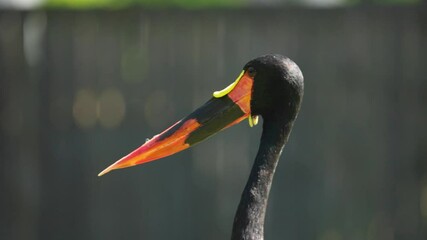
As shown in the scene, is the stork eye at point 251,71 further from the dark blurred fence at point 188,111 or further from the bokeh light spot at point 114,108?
the bokeh light spot at point 114,108

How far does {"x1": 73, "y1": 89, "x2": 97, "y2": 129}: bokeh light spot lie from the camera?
8516mm

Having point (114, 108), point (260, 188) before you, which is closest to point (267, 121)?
point (260, 188)

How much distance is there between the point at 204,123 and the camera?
5.32 m

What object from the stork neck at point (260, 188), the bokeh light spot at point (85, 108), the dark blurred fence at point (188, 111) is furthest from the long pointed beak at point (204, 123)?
the bokeh light spot at point (85, 108)

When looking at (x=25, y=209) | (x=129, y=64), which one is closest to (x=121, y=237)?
(x=25, y=209)

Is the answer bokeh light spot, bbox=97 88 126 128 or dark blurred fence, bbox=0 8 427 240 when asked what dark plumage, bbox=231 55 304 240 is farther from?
bokeh light spot, bbox=97 88 126 128

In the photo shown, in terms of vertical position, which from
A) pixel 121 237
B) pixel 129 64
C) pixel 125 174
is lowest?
pixel 121 237

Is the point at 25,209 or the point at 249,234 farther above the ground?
the point at 249,234

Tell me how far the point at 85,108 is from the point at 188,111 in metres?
0.83

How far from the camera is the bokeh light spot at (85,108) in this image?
335 inches

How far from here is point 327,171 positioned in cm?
859

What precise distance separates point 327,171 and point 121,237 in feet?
5.76

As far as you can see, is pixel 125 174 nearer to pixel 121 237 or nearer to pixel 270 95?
pixel 121 237

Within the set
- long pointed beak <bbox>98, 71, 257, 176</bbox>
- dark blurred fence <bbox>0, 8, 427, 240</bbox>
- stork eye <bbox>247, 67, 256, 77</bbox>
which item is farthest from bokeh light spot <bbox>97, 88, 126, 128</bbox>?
stork eye <bbox>247, 67, 256, 77</bbox>
